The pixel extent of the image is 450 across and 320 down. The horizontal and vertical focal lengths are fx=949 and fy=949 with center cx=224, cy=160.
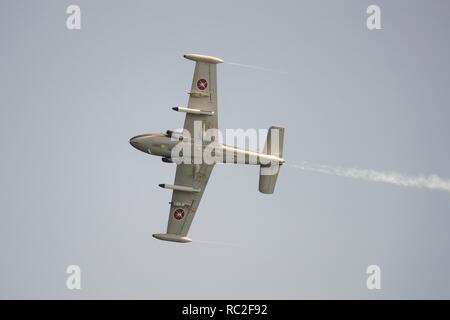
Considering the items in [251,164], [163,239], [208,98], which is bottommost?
[163,239]

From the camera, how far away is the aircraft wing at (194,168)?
77875 mm

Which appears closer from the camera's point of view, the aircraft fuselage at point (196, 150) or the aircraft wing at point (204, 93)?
the aircraft fuselage at point (196, 150)

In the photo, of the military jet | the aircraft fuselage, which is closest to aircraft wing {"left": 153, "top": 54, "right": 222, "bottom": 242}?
the military jet

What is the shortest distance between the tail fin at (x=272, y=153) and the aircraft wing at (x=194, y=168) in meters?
4.54

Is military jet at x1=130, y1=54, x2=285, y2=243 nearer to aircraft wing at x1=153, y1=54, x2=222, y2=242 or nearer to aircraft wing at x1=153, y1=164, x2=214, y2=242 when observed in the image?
aircraft wing at x1=153, y1=54, x2=222, y2=242

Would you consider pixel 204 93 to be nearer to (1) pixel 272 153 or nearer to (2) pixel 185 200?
(1) pixel 272 153

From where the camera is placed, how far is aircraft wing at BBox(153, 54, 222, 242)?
77875 millimetres

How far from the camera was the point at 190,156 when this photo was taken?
7781 centimetres

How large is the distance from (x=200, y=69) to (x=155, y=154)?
26.0ft

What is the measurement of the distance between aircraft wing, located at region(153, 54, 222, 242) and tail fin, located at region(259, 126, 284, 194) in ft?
14.9

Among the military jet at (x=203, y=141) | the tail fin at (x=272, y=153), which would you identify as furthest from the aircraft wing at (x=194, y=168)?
the tail fin at (x=272, y=153)

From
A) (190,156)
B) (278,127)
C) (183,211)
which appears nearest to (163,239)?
(183,211)

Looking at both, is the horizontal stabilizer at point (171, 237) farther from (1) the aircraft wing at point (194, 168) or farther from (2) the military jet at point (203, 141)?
(2) the military jet at point (203, 141)

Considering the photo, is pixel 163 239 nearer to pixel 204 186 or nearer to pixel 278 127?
pixel 204 186
